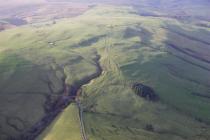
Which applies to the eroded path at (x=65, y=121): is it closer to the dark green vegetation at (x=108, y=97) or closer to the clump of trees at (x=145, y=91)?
the dark green vegetation at (x=108, y=97)

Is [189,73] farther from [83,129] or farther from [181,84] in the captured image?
[83,129]

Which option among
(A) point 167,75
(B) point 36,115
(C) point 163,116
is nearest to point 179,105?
(C) point 163,116

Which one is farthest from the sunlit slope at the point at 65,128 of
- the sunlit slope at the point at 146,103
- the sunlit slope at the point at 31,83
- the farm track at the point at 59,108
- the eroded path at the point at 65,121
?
the sunlit slope at the point at 31,83

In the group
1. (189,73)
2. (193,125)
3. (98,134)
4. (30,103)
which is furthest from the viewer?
(189,73)

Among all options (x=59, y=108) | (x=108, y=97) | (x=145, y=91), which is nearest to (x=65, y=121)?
(x=59, y=108)

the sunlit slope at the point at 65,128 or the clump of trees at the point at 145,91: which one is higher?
the clump of trees at the point at 145,91
